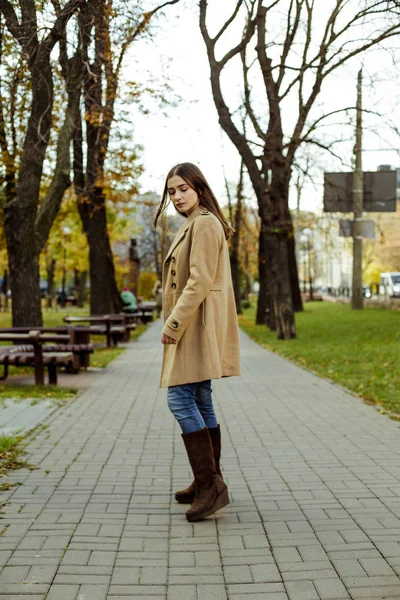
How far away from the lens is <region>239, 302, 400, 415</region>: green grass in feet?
37.0

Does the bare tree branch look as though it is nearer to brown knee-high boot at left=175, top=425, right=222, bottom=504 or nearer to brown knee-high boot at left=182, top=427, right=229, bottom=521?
brown knee-high boot at left=175, top=425, right=222, bottom=504

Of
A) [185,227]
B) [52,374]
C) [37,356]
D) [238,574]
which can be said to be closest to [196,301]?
[185,227]

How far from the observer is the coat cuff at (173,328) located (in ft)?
15.6

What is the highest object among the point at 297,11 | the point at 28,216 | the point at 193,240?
the point at 297,11

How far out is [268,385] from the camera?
12.0m

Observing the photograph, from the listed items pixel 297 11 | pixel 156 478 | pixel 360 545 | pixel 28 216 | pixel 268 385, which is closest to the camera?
pixel 360 545

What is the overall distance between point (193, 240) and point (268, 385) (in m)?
7.39

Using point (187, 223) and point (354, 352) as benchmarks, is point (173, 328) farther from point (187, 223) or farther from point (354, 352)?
point (354, 352)

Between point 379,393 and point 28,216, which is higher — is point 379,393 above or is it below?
below

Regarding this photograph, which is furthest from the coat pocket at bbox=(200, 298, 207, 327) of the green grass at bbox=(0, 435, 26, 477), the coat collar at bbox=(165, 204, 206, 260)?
the green grass at bbox=(0, 435, 26, 477)

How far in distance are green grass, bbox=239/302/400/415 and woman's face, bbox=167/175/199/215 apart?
486 cm

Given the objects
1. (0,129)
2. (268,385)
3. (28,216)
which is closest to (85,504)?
(268,385)

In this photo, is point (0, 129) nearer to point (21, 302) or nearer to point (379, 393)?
point (21, 302)

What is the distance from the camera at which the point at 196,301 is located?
15.7 ft
